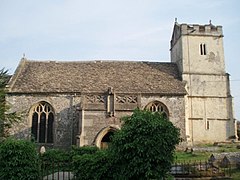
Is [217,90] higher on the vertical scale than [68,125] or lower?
higher

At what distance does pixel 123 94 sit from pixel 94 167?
13.9m

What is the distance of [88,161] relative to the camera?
14133 millimetres

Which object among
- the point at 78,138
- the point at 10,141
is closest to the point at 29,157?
the point at 10,141

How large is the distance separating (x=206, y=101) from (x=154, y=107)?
6.55m

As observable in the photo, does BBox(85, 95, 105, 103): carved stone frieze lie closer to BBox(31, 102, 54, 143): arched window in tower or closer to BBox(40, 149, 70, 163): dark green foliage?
BBox(31, 102, 54, 143): arched window in tower

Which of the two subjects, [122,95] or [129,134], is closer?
[129,134]

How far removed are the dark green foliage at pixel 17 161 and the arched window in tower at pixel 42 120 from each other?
1455 centimetres

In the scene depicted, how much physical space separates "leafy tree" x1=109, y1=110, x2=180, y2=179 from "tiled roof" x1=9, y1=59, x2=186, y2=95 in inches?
638

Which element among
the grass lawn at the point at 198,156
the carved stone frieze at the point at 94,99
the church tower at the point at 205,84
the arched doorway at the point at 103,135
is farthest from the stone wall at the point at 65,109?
the grass lawn at the point at 198,156

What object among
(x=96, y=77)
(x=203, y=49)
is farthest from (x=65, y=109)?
(x=203, y=49)

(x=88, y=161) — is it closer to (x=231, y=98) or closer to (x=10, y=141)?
(x=10, y=141)

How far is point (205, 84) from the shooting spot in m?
33.4

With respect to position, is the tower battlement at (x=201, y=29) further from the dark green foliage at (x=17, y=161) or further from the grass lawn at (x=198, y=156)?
the dark green foliage at (x=17, y=161)

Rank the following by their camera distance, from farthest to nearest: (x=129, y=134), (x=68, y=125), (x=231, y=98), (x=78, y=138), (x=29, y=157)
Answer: (x=231, y=98), (x=68, y=125), (x=78, y=138), (x=29, y=157), (x=129, y=134)
